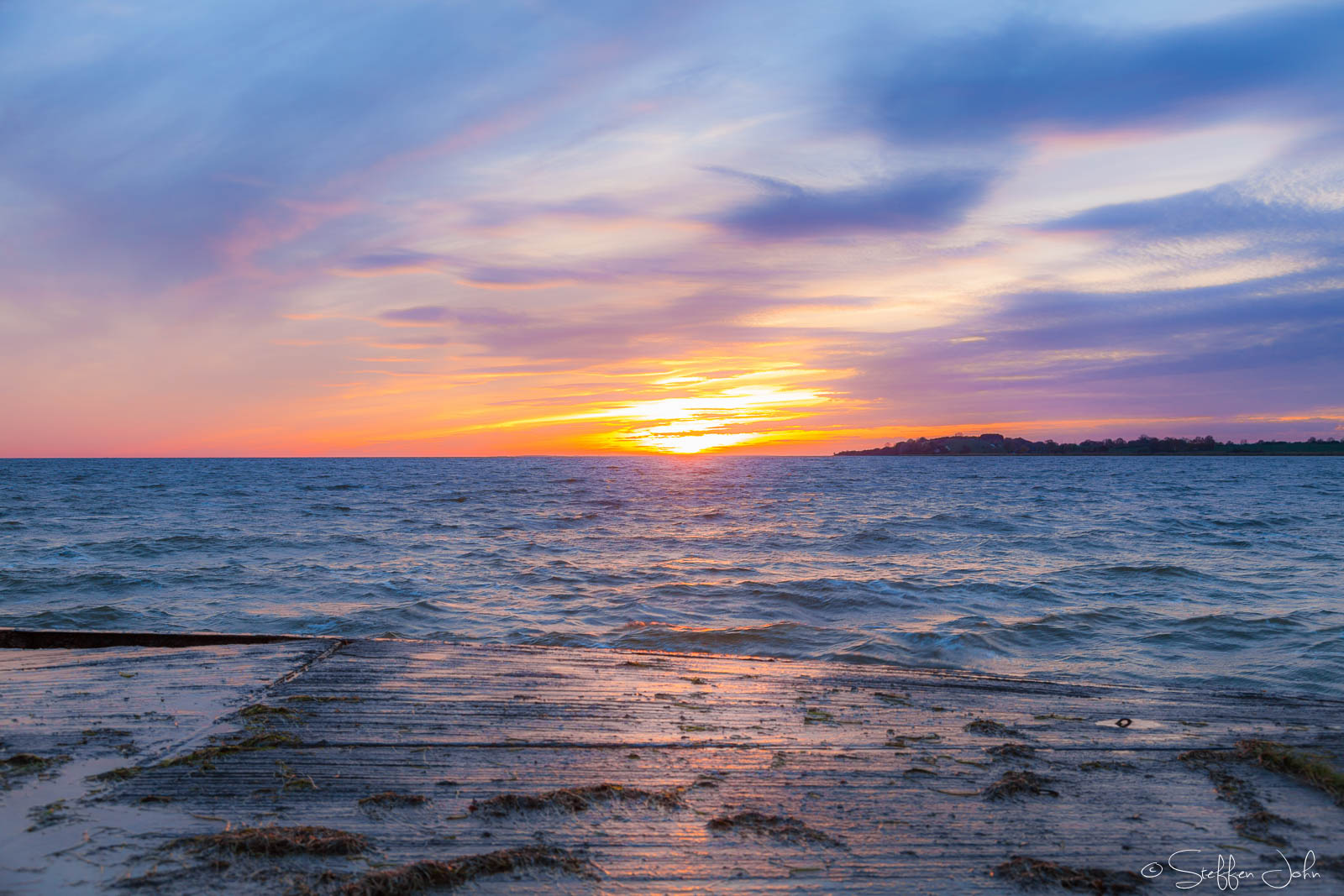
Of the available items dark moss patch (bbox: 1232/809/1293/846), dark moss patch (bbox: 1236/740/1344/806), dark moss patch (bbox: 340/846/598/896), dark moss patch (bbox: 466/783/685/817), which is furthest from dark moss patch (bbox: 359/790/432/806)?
dark moss patch (bbox: 1236/740/1344/806)

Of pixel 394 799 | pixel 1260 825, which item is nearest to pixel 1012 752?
pixel 1260 825

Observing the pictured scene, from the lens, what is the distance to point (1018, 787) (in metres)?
4.18

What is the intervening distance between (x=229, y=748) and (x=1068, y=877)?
4.52 metres

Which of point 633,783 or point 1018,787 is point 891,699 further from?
point 633,783

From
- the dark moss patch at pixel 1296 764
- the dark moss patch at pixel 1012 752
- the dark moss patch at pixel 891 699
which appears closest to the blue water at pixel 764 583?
the dark moss patch at pixel 891 699

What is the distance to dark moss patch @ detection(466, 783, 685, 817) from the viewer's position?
3.76 m

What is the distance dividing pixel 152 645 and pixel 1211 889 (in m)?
8.59

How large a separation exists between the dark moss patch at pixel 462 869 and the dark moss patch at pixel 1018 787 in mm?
2307

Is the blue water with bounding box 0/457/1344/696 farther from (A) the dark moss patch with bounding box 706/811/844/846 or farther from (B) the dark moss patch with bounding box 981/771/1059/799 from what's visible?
(A) the dark moss patch with bounding box 706/811/844/846

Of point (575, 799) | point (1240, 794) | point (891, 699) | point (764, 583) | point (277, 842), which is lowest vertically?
point (764, 583)

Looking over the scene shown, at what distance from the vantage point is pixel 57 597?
46.2 feet

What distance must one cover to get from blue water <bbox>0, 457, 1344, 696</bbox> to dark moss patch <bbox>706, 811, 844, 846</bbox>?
254 inches

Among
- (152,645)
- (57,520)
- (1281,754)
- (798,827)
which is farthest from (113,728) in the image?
(57,520)

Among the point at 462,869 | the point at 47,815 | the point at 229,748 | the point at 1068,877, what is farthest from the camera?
the point at 229,748
